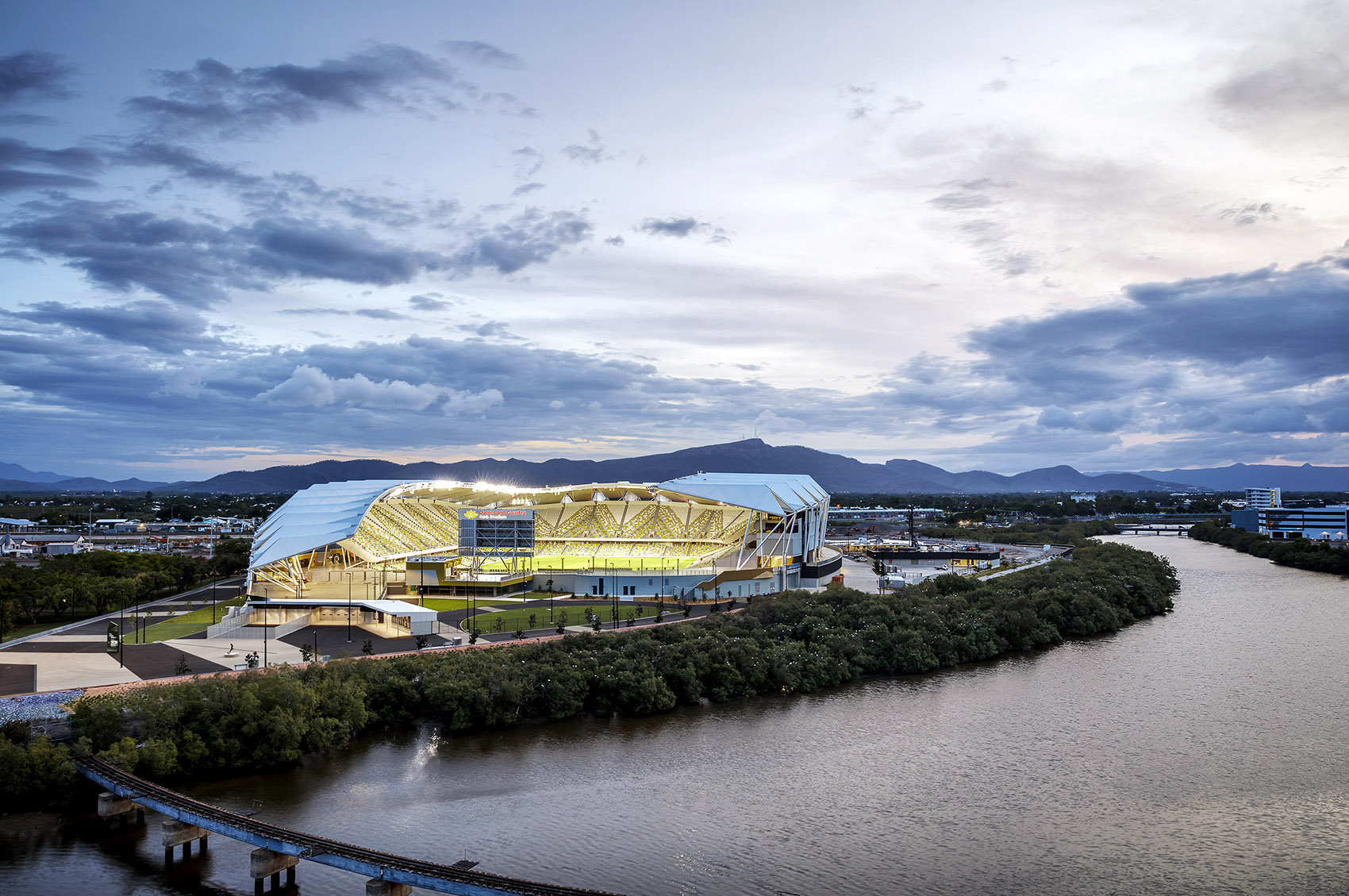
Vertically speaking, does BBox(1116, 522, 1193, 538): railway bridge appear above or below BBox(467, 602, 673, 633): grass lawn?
below

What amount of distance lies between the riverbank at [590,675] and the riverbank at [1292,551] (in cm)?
4559

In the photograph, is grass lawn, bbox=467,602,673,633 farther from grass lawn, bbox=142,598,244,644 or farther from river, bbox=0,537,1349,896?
grass lawn, bbox=142,598,244,644

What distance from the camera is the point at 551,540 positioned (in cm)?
7950

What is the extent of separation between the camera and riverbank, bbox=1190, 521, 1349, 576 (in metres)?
90.8

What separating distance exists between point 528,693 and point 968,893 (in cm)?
1901

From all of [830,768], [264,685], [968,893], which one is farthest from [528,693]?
[968,893]

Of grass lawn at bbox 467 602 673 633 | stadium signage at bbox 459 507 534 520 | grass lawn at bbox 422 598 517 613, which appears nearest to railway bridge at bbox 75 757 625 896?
grass lawn at bbox 467 602 673 633

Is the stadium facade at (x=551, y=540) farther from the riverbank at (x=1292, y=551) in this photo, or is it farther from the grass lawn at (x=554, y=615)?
the riverbank at (x=1292, y=551)

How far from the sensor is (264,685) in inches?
1214

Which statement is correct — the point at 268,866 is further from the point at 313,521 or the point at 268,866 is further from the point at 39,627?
the point at 313,521

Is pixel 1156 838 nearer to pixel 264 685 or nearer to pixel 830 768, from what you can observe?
pixel 830 768

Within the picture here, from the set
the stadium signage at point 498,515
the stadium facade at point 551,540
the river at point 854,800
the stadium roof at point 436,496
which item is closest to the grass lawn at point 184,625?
the stadium facade at point 551,540

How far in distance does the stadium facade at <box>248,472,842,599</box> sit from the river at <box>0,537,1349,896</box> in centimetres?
2565

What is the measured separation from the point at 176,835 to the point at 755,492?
5213 cm
